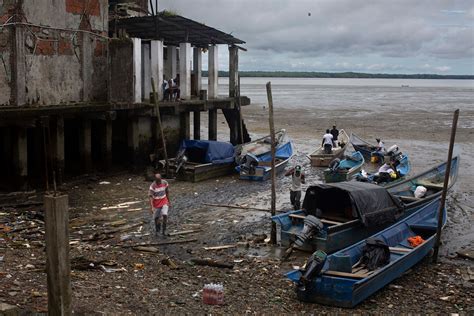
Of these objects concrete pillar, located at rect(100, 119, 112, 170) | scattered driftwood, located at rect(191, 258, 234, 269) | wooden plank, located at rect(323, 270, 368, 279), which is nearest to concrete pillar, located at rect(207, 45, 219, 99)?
concrete pillar, located at rect(100, 119, 112, 170)

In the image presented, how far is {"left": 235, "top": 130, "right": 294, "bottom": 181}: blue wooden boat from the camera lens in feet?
71.4

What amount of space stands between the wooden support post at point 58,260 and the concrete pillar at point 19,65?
11.4m

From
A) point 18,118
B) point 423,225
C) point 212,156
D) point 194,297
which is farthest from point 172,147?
point 194,297

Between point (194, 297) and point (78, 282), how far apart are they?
2167 mm

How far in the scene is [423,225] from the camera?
13602 mm

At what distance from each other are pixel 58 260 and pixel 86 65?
14.2 meters

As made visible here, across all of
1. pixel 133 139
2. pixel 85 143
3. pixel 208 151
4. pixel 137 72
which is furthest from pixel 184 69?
pixel 85 143

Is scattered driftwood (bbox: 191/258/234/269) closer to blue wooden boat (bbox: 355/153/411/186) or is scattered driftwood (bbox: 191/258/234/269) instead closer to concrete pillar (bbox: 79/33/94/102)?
blue wooden boat (bbox: 355/153/411/186)

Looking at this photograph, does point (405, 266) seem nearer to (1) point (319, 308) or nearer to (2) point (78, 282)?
(1) point (319, 308)

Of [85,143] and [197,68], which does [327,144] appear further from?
[85,143]

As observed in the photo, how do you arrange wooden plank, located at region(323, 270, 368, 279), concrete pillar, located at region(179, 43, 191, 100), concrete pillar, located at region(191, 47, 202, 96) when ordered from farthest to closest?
concrete pillar, located at region(191, 47, 202, 96)
concrete pillar, located at region(179, 43, 191, 100)
wooden plank, located at region(323, 270, 368, 279)

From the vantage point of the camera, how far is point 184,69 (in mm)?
25422

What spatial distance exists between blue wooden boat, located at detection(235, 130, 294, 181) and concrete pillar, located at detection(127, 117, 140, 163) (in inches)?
167

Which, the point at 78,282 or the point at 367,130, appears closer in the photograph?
the point at 78,282
